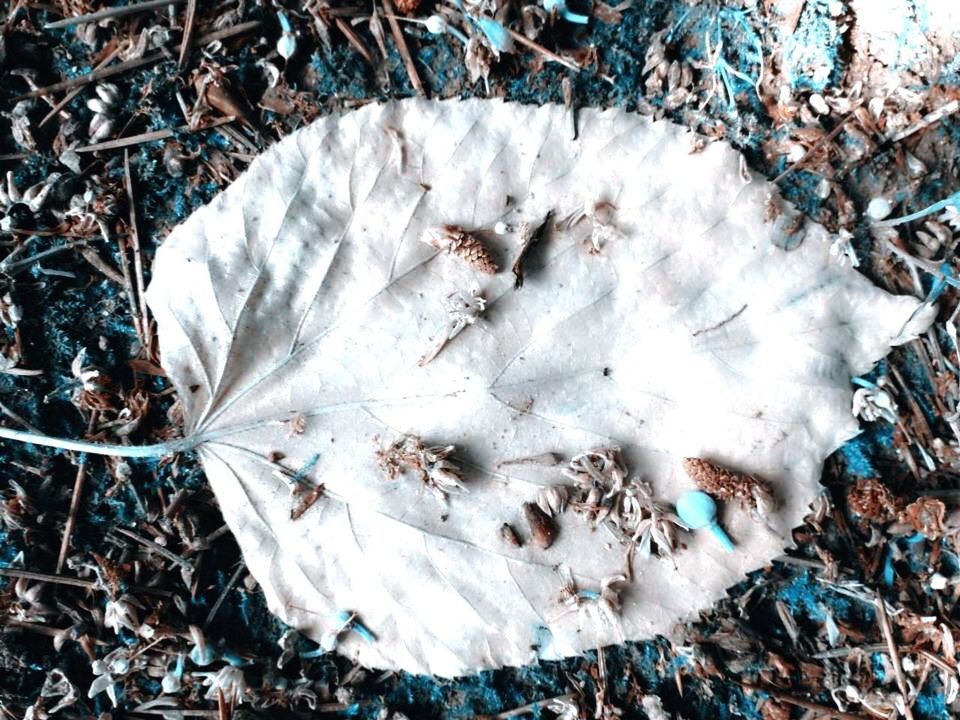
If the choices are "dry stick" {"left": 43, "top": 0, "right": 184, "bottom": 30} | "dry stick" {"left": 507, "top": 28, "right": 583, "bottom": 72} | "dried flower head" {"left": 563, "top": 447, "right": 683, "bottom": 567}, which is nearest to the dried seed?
"dried flower head" {"left": 563, "top": 447, "right": 683, "bottom": 567}

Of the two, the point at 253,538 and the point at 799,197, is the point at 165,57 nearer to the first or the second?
the point at 253,538

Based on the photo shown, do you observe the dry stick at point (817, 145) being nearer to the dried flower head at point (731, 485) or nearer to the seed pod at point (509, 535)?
the dried flower head at point (731, 485)

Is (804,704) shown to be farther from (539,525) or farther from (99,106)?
(99,106)

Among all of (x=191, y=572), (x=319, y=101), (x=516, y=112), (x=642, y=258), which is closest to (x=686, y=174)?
(x=642, y=258)

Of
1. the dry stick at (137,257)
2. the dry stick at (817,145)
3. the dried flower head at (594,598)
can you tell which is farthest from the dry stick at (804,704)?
the dry stick at (137,257)

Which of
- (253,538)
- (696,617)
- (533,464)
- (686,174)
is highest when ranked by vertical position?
(686,174)

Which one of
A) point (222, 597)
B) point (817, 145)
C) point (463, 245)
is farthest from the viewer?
point (222, 597)

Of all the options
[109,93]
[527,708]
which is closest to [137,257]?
[109,93]
